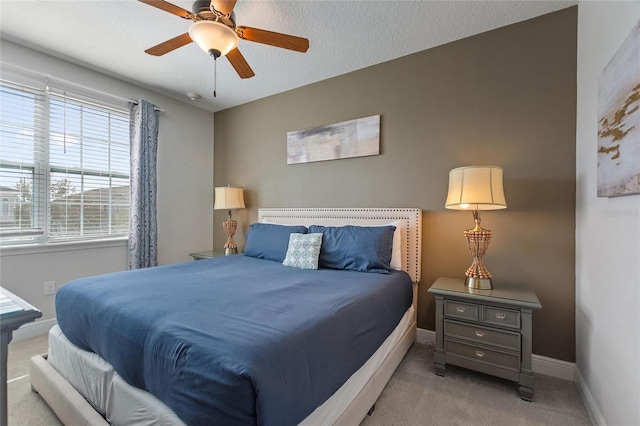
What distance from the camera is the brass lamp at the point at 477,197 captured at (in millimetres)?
1896

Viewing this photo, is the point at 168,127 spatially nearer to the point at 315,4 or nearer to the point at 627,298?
the point at 315,4

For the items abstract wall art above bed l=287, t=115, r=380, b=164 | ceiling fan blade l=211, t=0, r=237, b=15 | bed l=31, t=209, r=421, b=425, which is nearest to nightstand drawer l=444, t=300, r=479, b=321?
bed l=31, t=209, r=421, b=425

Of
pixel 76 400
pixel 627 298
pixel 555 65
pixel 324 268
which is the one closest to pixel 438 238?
pixel 324 268

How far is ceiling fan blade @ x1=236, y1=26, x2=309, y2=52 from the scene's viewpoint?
176cm

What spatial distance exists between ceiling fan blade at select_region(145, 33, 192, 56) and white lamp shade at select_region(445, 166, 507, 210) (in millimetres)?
2108

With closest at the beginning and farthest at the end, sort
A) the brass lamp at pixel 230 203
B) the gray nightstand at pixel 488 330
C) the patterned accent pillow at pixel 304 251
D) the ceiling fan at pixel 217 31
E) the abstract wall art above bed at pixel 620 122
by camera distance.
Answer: the abstract wall art above bed at pixel 620 122
the ceiling fan at pixel 217 31
the gray nightstand at pixel 488 330
the patterned accent pillow at pixel 304 251
the brass lamp at pixel 230 203

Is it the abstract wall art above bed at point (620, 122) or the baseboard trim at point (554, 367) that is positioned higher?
the abstract wall art above bed at point (620, 122)

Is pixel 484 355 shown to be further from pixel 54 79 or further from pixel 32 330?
pixel 54 79

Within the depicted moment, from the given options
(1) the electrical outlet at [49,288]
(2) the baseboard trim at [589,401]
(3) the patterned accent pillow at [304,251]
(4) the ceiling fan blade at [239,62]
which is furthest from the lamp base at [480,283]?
(1) the electrical outlet at [49,288]

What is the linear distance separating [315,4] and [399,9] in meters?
0.63

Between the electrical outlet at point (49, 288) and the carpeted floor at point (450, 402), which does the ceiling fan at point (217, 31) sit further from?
the electrical outlet at point (49, 288)

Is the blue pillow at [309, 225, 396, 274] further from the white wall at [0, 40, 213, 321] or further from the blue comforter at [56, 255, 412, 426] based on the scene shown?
the white wall at [0, 40, 213, 321]

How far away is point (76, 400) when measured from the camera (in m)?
1.40

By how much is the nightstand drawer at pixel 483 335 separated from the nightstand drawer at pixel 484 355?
50mm
